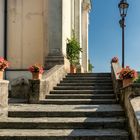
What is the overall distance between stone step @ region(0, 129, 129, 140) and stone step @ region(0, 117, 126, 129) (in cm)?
23

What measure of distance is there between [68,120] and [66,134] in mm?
888

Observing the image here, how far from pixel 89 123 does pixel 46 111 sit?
55.3 inches

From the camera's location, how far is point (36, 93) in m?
11.5

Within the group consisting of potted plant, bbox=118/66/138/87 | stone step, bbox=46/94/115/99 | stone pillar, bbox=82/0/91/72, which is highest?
stone pillar, bbox=82/0/91/72

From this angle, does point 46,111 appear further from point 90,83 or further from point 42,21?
point 42,21

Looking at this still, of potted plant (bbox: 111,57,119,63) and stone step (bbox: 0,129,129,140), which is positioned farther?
potted plant (bbox: 111,57,119,63)

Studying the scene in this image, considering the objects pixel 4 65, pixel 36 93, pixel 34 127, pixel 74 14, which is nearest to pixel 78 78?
pixel 36 93

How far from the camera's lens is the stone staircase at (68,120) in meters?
8.07

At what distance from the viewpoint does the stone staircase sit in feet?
26.5

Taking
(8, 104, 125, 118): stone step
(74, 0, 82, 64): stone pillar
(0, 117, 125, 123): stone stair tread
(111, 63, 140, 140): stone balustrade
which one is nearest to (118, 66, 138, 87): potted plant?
(111, 63, 140, 140): stone balustrade

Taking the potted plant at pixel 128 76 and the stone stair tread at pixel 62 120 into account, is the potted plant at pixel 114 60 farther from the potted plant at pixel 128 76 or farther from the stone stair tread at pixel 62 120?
the stone stair tread at pixel 62 120

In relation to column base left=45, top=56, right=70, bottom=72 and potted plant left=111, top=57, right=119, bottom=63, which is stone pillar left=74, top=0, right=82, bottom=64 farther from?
column base left=45, top=56, right=70, bottom=72

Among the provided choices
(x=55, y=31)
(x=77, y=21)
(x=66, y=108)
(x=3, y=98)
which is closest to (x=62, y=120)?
(x=66, y=108)

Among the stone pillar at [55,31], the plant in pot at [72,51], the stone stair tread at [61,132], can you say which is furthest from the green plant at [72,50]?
the stone stair tread at [61,132]
